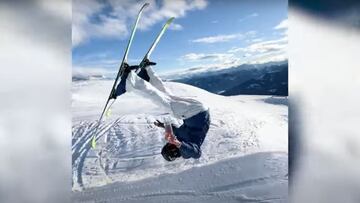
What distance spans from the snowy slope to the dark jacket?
0.13 ft

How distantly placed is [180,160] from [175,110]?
1.06 ft

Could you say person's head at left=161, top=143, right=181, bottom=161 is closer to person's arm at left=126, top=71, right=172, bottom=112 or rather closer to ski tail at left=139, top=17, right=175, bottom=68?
person's arm at left=126, top=71, right=172, bottom=112

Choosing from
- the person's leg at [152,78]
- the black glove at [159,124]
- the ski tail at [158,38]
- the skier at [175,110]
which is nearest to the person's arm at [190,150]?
the skier at [175,110]

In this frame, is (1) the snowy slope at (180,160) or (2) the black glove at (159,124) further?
(2) the black glove at (159,124)

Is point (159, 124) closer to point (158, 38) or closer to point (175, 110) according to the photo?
point (175, 110)

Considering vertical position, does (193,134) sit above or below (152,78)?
below

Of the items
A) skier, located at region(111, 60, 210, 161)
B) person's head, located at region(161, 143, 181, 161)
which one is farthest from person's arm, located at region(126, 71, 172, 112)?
person's head, located at region(161, 143, 181, 161)

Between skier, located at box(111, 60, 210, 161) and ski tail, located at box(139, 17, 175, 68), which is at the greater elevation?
ski tail, located at box(139, 17, 175, 68)

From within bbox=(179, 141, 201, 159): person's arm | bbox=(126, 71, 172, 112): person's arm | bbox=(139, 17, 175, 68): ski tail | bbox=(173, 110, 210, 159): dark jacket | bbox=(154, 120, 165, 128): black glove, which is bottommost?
bbox=(179, 141, 201, 159): person's arm

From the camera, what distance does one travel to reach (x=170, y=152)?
3.36m

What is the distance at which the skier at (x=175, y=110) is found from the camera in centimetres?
333

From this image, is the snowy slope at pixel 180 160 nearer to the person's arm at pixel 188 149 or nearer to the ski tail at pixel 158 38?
the person's arm at pixel 188 149

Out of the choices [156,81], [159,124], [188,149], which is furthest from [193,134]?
[156,81]

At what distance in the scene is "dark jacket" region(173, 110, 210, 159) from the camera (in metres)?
3.40
